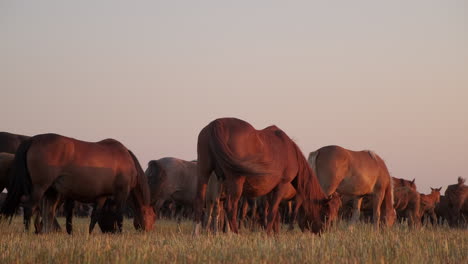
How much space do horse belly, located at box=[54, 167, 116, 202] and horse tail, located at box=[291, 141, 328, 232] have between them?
420cm

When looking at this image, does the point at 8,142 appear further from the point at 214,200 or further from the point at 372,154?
the point at 372,154

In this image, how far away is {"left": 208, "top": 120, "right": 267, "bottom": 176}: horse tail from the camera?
12070mm

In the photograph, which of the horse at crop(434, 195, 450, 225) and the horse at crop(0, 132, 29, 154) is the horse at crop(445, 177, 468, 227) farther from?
the horse at crop(0, 132, 29, 154)

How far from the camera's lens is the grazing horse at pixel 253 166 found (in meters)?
12.3

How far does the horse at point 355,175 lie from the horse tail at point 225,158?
5.12 meters

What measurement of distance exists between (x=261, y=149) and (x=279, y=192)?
1132mm

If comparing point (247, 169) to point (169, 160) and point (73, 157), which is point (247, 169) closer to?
point (73, 157)

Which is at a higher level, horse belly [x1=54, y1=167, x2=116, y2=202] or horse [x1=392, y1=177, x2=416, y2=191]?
horse belly [x1=54, y1=167, x2=116, y2=202]

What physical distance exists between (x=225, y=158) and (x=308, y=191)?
8.54 feet

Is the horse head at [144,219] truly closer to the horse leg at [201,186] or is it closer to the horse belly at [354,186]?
the horse leg at [201,186]

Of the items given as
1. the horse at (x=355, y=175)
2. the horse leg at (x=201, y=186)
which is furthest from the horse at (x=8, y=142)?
the horse at (x=355, y=175)

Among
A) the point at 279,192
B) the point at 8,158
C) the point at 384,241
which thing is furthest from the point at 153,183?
the point at 384,241

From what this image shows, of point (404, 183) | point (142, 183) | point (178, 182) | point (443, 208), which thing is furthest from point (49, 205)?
point (443, 208)

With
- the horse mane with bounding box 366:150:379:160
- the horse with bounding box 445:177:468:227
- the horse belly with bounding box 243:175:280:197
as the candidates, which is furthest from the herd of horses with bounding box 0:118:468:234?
the horse with bounding box 445:177:468:227
